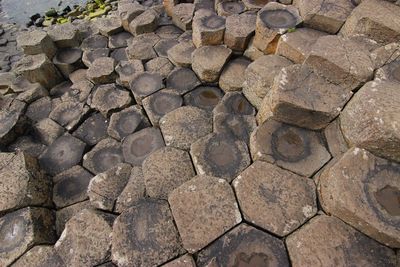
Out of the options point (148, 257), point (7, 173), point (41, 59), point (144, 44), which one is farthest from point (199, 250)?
point (41, 59)

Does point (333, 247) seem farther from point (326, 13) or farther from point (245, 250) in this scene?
point (326, 13)

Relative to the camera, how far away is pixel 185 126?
2.98 meters

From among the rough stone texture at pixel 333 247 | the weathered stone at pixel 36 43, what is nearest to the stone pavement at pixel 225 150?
the rough stone texture at pixel 333 247

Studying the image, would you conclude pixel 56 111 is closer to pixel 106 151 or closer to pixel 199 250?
pixel 106 151

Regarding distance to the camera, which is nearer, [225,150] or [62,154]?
[225,150]

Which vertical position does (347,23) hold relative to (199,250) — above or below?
above

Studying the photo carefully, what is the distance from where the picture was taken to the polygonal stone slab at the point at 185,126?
2892 mm

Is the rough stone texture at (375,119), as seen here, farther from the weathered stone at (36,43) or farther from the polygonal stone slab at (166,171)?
the weathered stone at (36,43)

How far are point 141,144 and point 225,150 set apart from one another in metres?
0.93

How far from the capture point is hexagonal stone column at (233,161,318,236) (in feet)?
7.12

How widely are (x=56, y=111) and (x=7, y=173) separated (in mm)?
1161

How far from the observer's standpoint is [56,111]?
A: 3.79m

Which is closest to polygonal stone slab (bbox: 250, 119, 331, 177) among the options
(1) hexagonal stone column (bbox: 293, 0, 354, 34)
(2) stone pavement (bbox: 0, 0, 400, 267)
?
(2) stone pavement (bbox: 0, 0, 400, 267)

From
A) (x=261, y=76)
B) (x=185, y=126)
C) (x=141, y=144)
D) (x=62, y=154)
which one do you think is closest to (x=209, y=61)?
(x=261, y=76)
